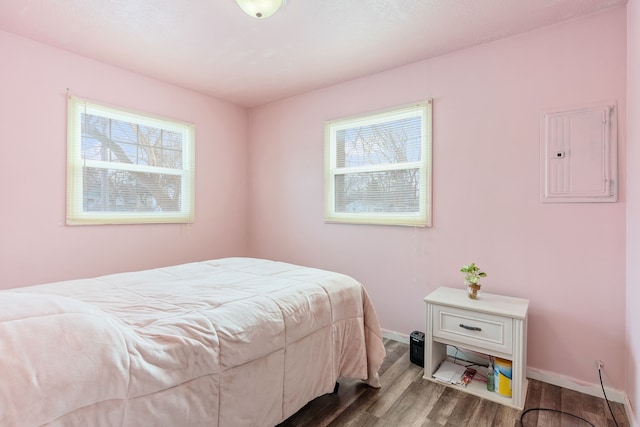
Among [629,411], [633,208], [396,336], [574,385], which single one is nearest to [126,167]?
[396,336]

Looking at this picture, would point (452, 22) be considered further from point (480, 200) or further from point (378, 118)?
point (480, 200)

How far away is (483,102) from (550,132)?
52cm

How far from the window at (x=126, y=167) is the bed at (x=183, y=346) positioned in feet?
3.77

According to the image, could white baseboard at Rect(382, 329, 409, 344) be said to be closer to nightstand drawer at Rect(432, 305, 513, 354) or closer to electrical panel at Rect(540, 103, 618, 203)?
nightstand drawer at Rect(432, 305, 513, 354)

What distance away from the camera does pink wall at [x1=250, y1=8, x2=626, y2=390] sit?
2041 millimetres

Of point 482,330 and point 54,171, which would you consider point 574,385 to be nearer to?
point 482,330

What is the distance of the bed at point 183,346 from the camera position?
0.88m

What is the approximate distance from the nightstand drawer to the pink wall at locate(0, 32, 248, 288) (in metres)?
2.59

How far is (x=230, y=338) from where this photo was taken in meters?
1.35

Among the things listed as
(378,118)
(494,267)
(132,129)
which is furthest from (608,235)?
(132,129)

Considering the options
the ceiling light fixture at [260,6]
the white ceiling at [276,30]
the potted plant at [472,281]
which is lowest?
the potted plant at [472,281]

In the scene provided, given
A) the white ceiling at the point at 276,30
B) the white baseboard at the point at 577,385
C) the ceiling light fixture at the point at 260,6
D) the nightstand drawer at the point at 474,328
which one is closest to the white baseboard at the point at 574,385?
the white baseboard at the point at 577,385

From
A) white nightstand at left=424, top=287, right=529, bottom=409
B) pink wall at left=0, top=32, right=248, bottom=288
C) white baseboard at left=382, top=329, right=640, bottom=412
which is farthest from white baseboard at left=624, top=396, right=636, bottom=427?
pink wall at left=0, top=32, right=248, bottom=288

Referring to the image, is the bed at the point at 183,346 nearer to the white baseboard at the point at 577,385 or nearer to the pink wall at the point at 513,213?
the pink wall at the point at 513,213
